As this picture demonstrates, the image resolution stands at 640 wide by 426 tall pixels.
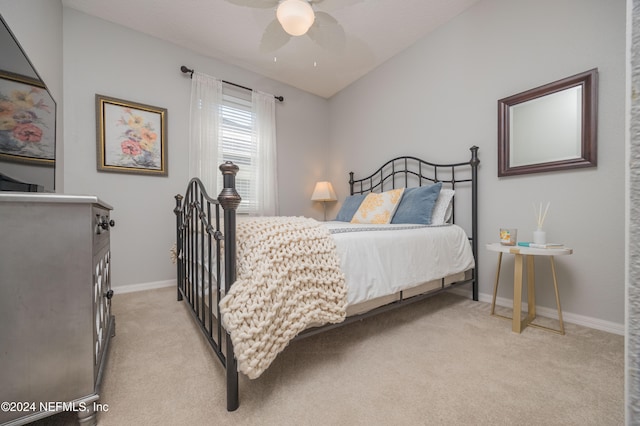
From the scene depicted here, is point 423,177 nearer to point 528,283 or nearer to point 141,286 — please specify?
point 528,283

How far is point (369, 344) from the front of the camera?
1.50m

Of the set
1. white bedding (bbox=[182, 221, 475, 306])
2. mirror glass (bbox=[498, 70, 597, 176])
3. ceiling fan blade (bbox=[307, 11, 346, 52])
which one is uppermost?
ceiling fan blade (bbox=[307, 11, 346, 52])

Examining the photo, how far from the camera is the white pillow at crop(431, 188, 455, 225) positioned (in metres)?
2.28

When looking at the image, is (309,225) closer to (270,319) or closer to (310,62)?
(270,319)

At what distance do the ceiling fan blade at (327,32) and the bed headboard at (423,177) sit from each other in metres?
1.34

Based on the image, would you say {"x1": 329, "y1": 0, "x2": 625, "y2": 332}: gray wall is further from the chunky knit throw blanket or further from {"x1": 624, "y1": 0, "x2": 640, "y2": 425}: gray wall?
{"x1": 624, "y1": 0, "x2": 640, "y2": 425}: gray wall

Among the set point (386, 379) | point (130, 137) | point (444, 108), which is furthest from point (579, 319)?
point (130, 137)

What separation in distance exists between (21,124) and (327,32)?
6.68 ft

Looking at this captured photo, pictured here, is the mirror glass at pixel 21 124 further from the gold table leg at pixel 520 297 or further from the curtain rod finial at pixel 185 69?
the gold table leg at pixel 520 297

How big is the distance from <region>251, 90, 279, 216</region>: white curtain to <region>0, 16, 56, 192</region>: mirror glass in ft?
6.46

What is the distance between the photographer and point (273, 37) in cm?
209

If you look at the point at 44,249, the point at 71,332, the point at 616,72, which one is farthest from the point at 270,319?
the point at 616,72

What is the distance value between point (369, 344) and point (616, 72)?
7.32 feet

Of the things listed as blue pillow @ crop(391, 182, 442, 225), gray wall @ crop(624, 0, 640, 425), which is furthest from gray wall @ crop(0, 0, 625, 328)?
gray wall @ crop(624, 0, 640, 425)
